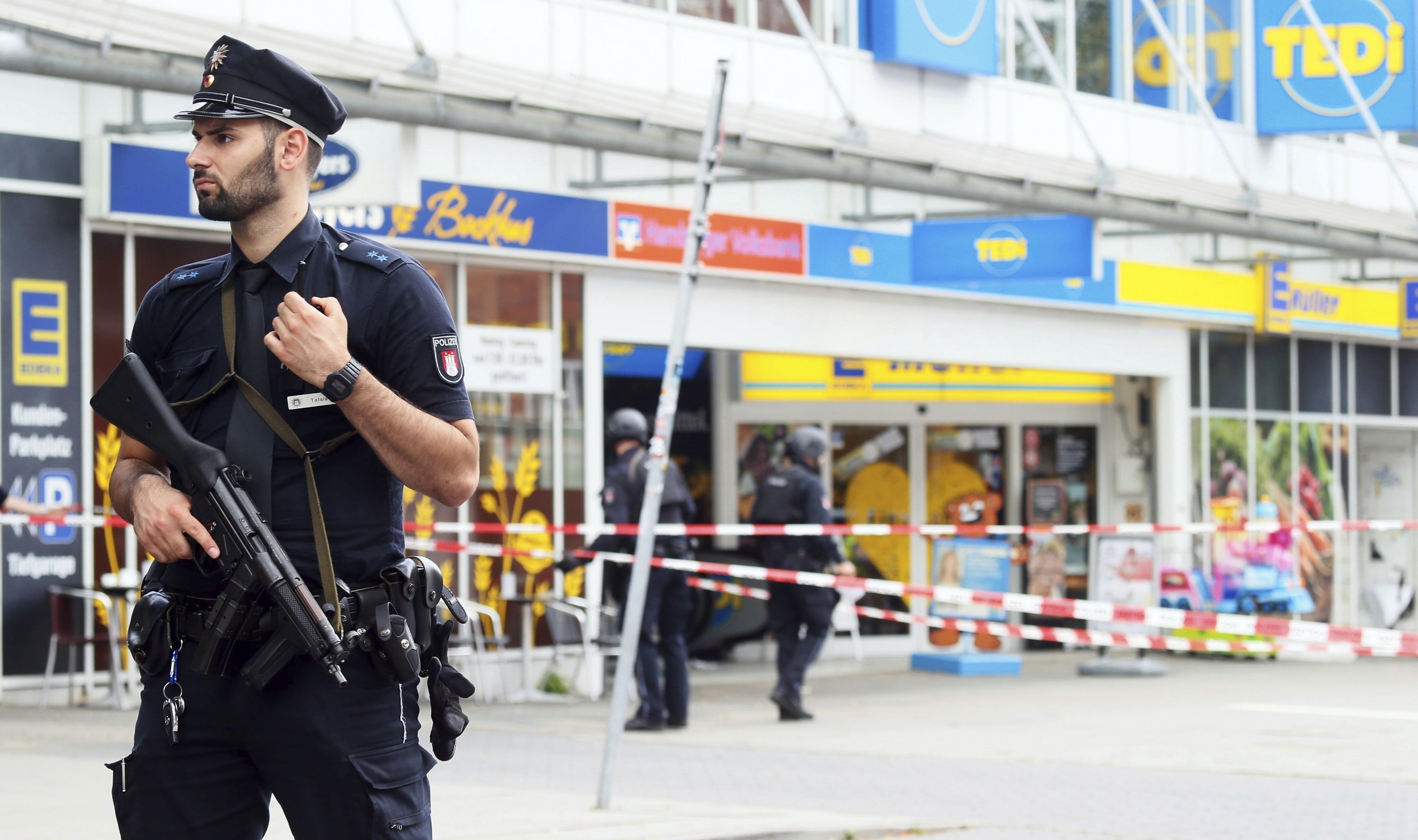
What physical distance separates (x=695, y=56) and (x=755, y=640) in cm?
613

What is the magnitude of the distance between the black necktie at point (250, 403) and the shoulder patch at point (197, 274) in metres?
0.08

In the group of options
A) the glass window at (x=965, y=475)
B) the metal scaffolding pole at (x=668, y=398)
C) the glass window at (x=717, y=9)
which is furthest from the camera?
the glass window at (x=965, y=475)

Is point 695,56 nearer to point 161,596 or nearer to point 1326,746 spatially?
point 1326,746

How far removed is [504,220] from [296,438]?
11.1m

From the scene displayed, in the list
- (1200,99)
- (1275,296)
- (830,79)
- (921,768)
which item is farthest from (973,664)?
(921,768)

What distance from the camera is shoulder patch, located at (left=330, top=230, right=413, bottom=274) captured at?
10.1 ft

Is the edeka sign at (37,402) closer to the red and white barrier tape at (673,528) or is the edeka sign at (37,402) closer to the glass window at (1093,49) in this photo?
the red and white barrier tape at (673,528)

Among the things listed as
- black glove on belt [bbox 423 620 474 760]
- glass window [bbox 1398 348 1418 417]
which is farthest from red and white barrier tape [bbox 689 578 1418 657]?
black glove on belt [bbox 423 620 474 760]

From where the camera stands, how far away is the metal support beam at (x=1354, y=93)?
1770cm

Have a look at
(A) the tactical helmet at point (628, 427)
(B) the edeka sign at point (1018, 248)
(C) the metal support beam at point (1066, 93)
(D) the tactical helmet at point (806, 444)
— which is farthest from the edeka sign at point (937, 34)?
(A) the tactical helmet at point (628, 427)

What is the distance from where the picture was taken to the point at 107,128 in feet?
40.0

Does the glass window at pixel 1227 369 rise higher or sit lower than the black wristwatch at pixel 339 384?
higher

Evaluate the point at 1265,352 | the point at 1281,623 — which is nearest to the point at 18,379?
the point at 1281,623

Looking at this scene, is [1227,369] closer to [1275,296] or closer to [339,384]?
[1275,296]
